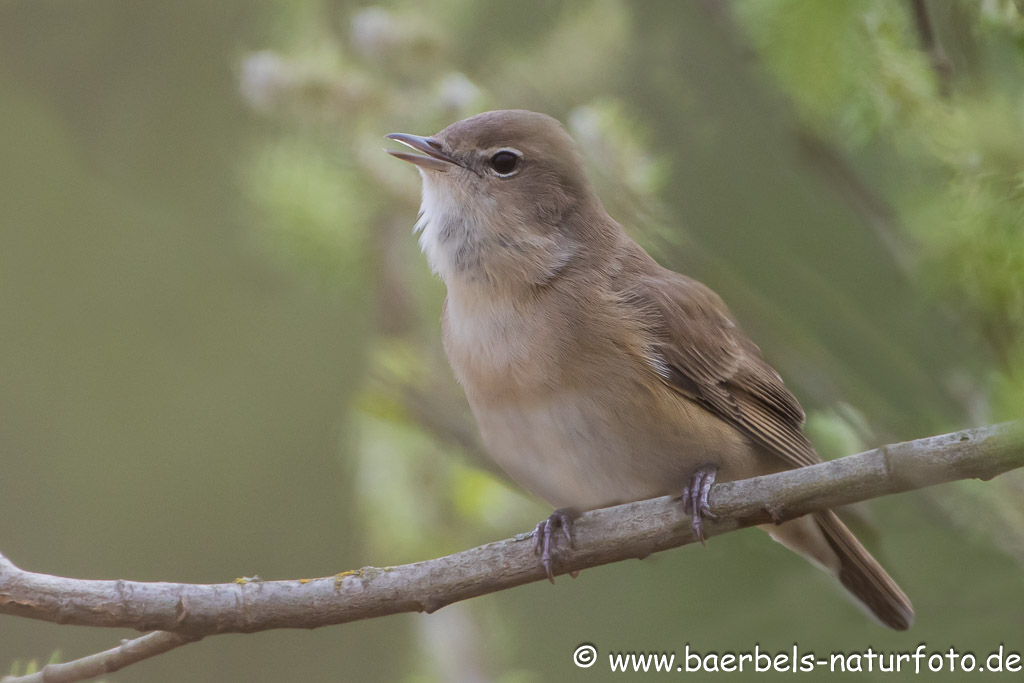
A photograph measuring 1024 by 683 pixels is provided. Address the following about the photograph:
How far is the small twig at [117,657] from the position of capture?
1.15 metres

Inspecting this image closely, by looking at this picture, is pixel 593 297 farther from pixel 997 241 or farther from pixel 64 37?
pixel 64 37

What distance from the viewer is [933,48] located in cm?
85

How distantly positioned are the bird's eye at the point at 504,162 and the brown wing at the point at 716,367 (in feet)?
1.11

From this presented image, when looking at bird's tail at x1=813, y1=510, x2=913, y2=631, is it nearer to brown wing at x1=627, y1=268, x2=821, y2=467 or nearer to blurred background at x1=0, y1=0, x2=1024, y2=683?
blurred background at x1=0, y1=0, x2=1024, y2=683

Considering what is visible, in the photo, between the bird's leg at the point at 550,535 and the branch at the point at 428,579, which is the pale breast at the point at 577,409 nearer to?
the bird's leg at the point at 550,535

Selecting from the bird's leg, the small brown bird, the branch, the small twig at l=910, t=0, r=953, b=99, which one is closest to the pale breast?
the small brown bird

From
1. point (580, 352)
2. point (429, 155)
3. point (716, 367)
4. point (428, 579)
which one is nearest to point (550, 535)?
point (428, 579)

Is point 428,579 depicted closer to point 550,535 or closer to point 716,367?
point 550,535

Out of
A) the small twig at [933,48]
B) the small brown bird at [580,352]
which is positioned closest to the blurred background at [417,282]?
the small twig at [933,48]

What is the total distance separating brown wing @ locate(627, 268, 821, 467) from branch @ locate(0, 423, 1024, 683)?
429 mm

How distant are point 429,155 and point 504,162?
0.16 metres

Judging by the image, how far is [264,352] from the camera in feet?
8.13

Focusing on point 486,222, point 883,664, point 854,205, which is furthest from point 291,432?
point 854,205

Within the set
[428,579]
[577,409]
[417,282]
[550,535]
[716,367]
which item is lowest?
[428,579]
